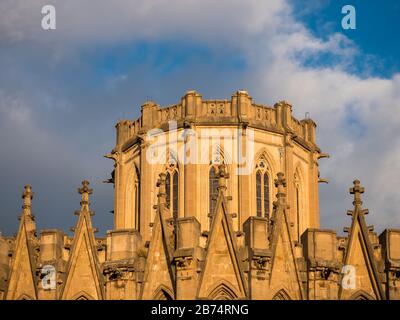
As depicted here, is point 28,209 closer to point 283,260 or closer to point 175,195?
point 175,195

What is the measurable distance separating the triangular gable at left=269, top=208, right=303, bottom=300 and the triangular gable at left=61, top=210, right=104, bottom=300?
7118 mm

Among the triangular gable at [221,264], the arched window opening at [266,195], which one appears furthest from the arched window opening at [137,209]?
the triangular gable at [221,264]

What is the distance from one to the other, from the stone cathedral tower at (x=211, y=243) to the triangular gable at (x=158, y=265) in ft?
0.13

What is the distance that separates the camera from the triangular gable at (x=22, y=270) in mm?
61219

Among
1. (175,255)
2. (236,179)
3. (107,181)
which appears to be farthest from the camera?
(107,181)

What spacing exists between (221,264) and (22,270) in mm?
8877

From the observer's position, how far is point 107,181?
239 ft

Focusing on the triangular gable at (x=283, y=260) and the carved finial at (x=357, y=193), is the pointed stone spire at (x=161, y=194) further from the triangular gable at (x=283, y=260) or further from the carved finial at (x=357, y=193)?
the carved finial at (x=357, y=193)

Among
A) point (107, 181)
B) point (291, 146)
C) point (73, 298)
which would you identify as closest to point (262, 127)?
point (291, 146)

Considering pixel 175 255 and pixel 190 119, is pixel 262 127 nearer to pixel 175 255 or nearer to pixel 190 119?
pixel 190 119

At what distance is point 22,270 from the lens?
61.7 meters
